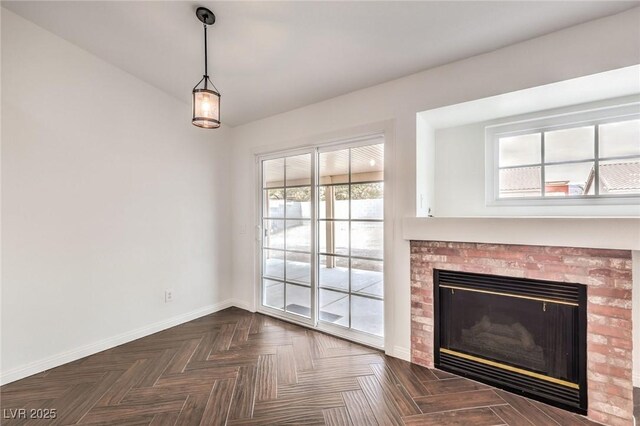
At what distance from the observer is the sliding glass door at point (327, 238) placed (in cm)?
284

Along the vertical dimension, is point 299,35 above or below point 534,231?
above

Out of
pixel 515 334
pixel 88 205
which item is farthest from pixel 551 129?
pixel 88 205

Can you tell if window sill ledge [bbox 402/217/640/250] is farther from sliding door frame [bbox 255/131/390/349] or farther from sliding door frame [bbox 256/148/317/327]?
sliding door frame [bbox 256/148/317/327]

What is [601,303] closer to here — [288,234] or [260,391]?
[260,391]

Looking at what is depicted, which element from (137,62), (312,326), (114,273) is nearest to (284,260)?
(312,326)

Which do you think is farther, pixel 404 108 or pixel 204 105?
pixel 404 108

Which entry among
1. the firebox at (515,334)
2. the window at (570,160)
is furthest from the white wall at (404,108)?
the window at (570,160)

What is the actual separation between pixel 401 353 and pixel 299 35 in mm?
2909

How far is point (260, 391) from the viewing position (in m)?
2.12

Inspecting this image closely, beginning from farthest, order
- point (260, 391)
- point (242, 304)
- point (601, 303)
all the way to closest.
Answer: point (242, 304), point (260, 391), point (601, 303)

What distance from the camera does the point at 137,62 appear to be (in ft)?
9.20

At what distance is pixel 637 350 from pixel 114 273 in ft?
14.8

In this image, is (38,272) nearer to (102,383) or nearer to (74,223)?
(74,223)

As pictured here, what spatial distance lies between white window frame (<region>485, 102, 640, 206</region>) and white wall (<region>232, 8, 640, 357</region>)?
57 cm
